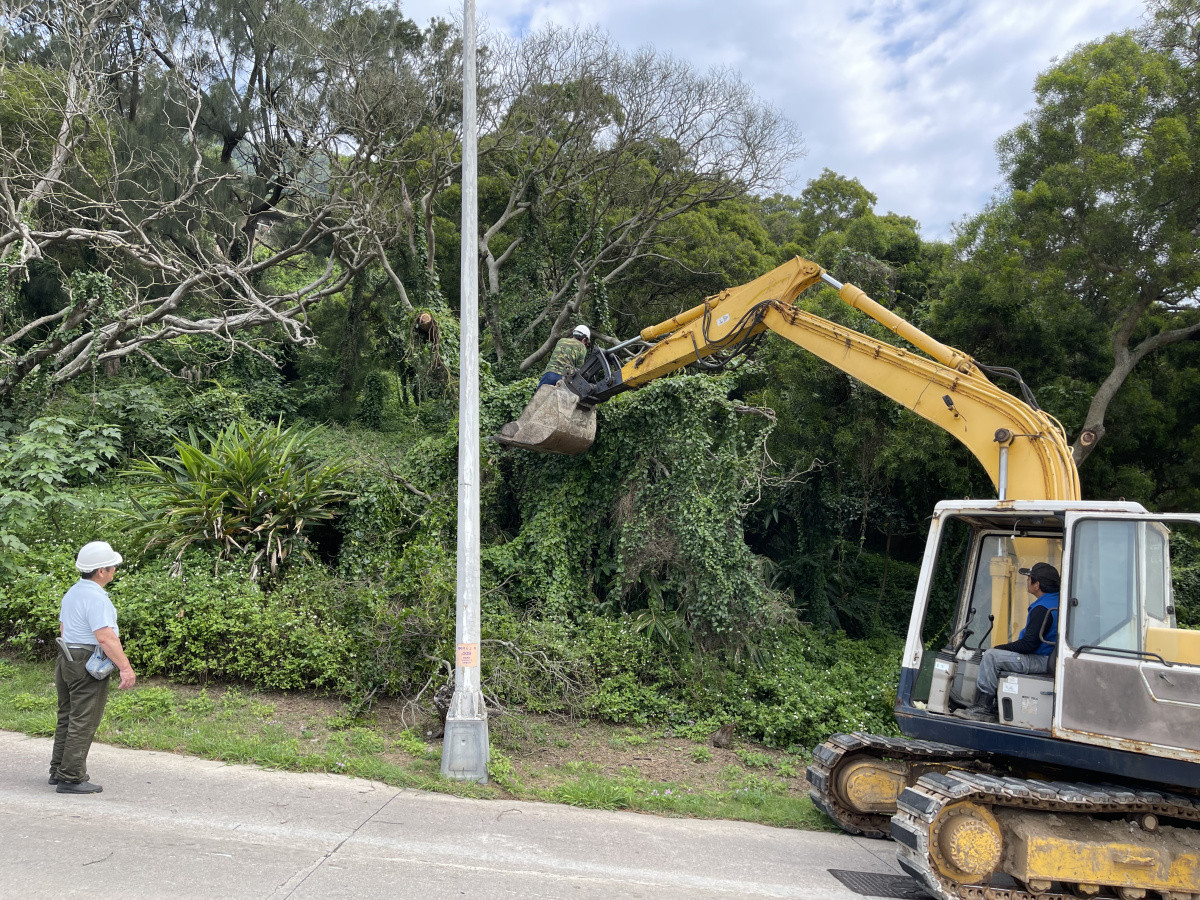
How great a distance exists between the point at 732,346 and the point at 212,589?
6277 mm

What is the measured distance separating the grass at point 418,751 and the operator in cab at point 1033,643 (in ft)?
6.25

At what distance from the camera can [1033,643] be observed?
5844 mm

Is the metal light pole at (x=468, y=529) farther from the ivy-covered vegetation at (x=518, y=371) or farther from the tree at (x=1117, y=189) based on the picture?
the tree at (x=1117, y=189)

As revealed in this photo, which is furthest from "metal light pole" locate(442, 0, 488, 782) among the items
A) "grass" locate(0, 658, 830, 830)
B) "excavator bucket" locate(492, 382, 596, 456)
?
"excavator bucket" locate(492, 382, 596, 456)

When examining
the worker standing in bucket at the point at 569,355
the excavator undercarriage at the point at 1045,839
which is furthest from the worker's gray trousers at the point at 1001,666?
the worker standing in bucket at the point at 569,355

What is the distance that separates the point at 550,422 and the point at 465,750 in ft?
14.0

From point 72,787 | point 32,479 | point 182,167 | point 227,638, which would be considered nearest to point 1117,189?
point 227,638

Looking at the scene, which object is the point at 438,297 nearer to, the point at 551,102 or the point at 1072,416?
the point at 551,102

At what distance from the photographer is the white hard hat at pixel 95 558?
18.6 feet

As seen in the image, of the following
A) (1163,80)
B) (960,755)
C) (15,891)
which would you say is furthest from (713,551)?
(1163,80)

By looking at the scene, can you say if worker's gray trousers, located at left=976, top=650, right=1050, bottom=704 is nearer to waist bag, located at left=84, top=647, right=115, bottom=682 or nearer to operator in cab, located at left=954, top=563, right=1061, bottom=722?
operator in cab, located at left=954, top=563, right=1061, bottom=722

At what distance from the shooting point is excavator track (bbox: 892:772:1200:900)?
5.18 m

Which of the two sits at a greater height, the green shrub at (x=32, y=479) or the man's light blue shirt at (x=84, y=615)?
the green shrub at (x=32, y=479)

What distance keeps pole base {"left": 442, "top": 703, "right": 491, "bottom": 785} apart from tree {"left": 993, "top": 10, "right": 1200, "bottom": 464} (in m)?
9.86
